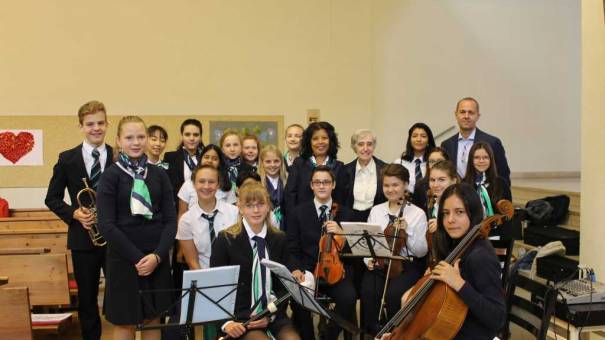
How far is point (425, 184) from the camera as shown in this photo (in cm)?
373

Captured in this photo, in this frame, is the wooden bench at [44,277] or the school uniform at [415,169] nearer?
the wooden bench at [44,277]

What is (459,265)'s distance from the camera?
90.5 inches

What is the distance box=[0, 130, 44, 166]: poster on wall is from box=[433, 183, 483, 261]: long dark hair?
17.0ft

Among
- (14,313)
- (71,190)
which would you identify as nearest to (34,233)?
(71,190)

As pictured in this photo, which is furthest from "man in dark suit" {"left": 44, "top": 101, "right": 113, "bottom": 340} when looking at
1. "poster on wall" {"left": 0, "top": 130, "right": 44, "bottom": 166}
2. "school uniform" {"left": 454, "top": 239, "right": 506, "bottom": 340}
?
"poster on wall" {"left": 0, "top": 130, "right": 44, "bottom": 166}

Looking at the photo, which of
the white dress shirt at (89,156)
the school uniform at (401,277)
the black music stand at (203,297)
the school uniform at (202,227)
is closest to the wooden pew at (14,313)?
the black music stand at (203,297)

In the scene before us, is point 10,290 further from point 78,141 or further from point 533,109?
point 533,109

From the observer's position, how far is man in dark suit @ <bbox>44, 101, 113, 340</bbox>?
314cm

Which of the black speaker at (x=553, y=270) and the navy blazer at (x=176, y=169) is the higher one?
the navy blazer at (x=176, y=169)

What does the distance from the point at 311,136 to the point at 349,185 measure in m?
0.45

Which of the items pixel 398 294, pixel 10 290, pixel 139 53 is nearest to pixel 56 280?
pixel 10 290

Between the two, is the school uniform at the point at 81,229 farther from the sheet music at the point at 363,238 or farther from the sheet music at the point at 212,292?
the sheet music at the point at 363,238

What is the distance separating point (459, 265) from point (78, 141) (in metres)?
5.13

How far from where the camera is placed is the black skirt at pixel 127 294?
2.76 meters
